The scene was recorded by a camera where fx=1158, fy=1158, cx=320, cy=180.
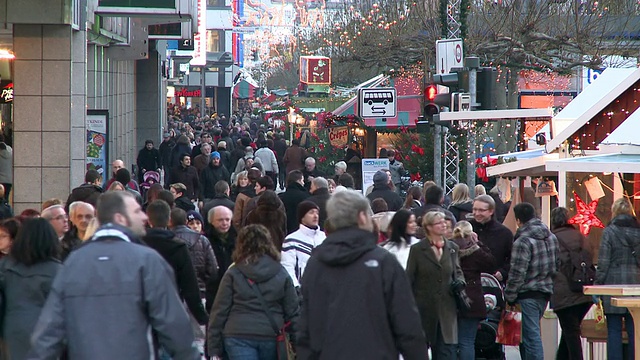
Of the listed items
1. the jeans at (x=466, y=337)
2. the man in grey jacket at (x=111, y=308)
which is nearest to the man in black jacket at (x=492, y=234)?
the jeans at (x=466, y=337)

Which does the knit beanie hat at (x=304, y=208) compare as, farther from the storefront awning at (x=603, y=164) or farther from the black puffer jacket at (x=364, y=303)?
the storefront awning at (x=603, y=164)

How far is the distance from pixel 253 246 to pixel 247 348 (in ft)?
2.21

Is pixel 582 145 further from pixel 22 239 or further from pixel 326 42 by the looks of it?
pixel 326 42

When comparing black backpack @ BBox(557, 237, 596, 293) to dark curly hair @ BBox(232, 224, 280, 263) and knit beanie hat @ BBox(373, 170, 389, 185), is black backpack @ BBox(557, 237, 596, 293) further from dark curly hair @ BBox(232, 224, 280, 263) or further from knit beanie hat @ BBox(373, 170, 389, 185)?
knit beanie hat @ BBox(373, 170, 389, 185)

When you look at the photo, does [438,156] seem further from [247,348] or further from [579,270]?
[247,348]

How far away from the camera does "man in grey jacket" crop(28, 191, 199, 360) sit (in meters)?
5.19

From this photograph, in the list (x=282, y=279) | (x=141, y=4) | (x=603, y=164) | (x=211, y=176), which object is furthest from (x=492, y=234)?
(x=211, y=176)

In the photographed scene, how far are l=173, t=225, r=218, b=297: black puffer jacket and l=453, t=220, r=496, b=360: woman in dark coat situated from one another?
80.1 inches

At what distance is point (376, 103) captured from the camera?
66.7 feet

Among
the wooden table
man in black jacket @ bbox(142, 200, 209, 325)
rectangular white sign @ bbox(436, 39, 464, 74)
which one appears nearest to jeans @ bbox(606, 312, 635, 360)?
the wooden table

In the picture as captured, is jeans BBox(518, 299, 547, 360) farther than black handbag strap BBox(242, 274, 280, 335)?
Yes

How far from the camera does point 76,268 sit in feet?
17.1

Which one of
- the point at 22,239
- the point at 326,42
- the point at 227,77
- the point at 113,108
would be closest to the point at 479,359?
the point at 22,239

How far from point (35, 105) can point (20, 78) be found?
1.40ft
